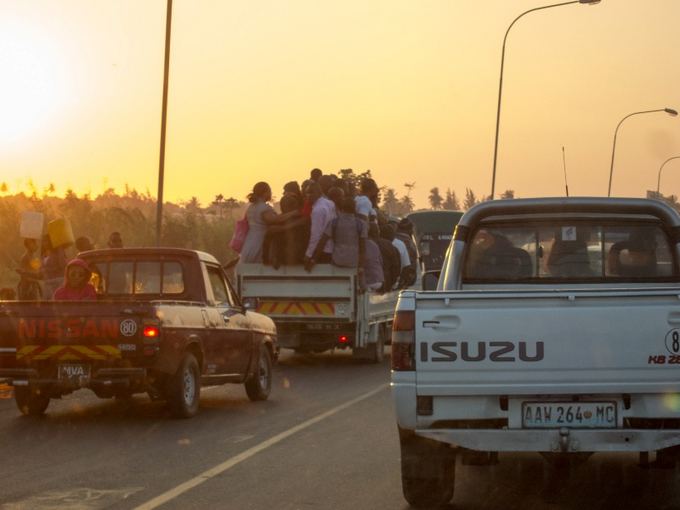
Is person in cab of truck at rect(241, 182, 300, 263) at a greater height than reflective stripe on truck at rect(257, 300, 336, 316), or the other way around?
person in cab of truck at rect(241, 182, 300, 263)

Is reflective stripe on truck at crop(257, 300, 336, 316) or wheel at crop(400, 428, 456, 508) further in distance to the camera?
reflective stripe on truck at crop(257, 300, 336, 316)

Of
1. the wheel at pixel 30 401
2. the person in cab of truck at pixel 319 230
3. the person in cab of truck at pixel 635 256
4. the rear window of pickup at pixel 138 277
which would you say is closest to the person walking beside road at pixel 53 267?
the person in cab of truck at pixel 319 230

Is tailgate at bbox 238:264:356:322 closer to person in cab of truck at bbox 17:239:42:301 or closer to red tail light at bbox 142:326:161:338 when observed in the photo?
person in cab of truck at bbox 17:239:42:301

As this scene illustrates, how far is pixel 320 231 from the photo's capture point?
2138 centimetres

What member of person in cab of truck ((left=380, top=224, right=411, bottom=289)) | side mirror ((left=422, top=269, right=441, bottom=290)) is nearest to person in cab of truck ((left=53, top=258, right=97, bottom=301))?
side mirror ((left=422, top=269, right=441, bottom=290))

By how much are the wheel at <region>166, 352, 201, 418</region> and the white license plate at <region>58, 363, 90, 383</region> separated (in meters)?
0.86

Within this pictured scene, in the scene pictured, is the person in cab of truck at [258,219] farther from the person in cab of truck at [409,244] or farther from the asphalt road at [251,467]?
the asphalt road at [251,467]

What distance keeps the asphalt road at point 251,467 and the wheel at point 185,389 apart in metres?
0.17

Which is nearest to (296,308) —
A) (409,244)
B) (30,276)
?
(409,244)

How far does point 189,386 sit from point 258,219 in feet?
26.5

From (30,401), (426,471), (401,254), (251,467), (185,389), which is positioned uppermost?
(401,254)

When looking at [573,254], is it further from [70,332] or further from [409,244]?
[409,244]

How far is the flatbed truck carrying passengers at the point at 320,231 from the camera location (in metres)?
21.5

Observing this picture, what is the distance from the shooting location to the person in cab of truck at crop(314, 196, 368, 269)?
21.4m
